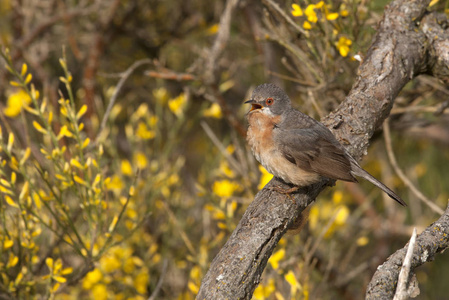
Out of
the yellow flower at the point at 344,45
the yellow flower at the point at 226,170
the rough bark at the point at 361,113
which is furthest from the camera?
the yellow flower at the point at 226,170

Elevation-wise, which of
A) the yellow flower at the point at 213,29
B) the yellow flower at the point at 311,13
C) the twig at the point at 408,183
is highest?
the yellow flower at the point at 311,13

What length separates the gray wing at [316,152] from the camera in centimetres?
321

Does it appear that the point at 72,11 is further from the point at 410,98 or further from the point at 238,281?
the point at 238,281

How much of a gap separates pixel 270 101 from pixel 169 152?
164 cm

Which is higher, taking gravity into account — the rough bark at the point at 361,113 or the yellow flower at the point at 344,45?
the yellow flower at the point at 344,45

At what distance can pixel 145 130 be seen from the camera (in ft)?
14.9

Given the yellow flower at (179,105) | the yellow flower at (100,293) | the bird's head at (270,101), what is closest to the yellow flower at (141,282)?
the yellow flower at (100,293)

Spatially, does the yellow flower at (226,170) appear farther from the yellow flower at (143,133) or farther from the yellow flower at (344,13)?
the yellow flower at (344,13)

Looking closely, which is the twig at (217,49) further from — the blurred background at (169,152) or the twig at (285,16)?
the twig at (285,16)

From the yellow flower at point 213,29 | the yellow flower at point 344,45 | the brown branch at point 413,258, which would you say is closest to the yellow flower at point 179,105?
the yellow flower at point 213,29

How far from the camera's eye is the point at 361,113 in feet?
9.98

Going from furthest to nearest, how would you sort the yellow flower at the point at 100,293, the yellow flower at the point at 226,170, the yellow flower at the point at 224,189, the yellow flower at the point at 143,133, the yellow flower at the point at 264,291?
the yellow flower at the point at 143,133, the yellow flower at the point at 226,170, the yellow flower at the point at 224,189, the yellow flower at the point at 100,293, the yellow flower at the point at 264,291

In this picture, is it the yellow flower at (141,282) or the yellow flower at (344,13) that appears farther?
the yellow flower at (141,282)

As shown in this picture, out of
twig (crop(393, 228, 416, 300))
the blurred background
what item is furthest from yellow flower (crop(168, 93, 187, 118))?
twig (crop(393, 228, 416, 300))
